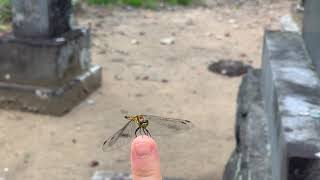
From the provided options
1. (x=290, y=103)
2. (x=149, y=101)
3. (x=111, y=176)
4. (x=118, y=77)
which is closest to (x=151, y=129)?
(x=290, y=103)

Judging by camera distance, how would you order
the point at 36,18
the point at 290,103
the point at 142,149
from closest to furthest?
the point at 142,149 → the point at 290,103 → the point at 36,18

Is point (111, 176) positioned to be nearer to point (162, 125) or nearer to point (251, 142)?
point (251, 142)

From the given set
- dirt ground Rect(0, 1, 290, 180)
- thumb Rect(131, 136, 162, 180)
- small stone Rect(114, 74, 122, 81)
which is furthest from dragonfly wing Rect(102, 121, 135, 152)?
small stone Rect(114, 74, 122, 81)

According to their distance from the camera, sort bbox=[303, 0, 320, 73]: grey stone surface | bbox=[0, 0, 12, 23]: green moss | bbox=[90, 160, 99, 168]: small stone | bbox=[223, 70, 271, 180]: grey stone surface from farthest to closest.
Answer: bbox=[0, 0, 12, 23]: green moss
bbox=[90, 160, 99, 168]: small stone
bbox=[303, 0, 320, 73]: grey stone surface
bbox=[223, 70, 271, 180]: grey stone surface

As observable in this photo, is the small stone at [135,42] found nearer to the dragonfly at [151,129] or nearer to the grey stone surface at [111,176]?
the grey stone surface at [111,176]

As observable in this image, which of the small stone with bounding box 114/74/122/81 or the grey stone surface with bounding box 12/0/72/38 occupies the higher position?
the grey stone surface with bounding box 12/0/72/38

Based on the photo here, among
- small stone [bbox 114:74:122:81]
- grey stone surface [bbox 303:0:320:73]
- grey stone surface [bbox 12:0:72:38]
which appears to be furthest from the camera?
small stone [bbox 114:74:122:81]

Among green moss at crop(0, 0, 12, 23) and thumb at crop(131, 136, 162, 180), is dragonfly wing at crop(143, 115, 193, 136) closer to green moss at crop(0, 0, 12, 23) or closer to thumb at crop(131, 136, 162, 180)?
thumb at crop(131, 136, 162, 180)

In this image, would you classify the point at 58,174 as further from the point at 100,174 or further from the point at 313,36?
the point at 313,36
